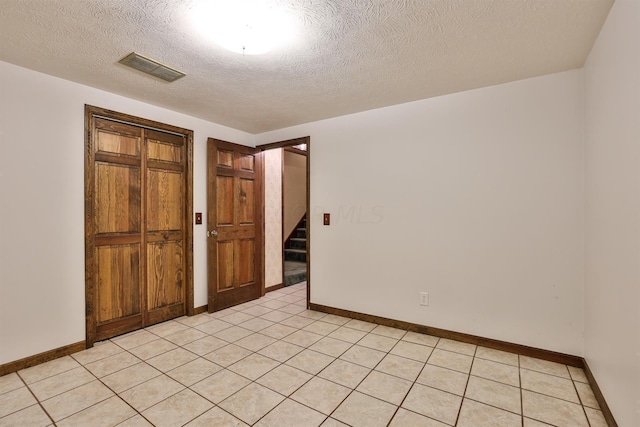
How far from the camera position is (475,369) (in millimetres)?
2422

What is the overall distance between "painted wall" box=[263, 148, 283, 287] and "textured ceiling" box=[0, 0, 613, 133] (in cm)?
173

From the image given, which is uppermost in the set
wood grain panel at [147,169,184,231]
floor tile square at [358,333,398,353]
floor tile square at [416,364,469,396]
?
wood grain panel at [147,169,184,231]

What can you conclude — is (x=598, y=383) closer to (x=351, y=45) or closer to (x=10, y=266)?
(x=351, y=45)

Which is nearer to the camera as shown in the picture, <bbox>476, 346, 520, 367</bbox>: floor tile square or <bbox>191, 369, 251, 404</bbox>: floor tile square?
<bbox>191, 369, 251, 404</bbox>: floor tile square

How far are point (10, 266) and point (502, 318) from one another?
405 cm

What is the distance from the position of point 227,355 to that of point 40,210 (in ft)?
6.42

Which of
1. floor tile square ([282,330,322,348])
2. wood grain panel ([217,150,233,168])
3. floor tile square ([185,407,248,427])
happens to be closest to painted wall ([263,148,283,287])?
wood grain panel ([217,150,233,168])

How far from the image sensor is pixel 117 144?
10.1 ft

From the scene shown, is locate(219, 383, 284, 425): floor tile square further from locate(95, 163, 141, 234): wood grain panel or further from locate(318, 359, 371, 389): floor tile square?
locate(95, 163, 141, 234): wood grain panel

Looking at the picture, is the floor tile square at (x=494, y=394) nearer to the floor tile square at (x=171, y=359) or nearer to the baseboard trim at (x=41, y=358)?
the floor tile square at (x=171, y=359)

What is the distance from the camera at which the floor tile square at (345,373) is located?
2.26 m

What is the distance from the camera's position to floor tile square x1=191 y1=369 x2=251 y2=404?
2.09m

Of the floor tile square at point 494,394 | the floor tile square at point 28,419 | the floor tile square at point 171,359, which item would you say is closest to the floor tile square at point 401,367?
the floor tile square at point 494,394

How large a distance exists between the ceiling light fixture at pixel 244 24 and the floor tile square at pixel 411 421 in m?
2.46
